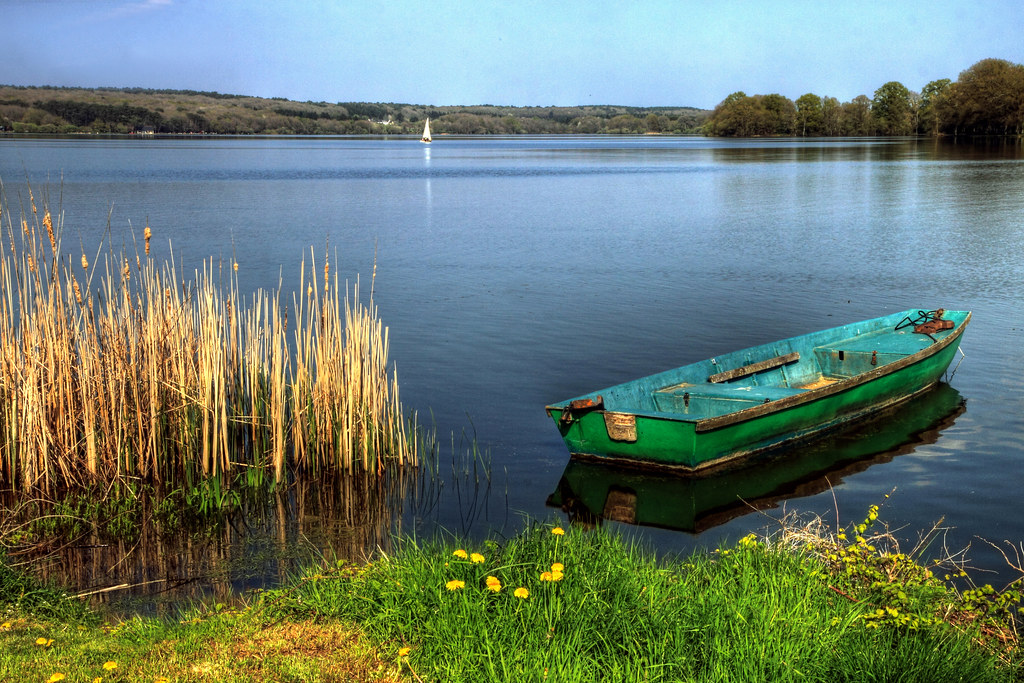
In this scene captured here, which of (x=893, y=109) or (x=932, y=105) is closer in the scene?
(x=932, y=105)

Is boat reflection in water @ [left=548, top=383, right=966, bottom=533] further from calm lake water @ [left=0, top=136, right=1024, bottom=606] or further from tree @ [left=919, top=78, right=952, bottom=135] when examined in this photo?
tree @ [left=919, top=78, right=952, bottom=135]

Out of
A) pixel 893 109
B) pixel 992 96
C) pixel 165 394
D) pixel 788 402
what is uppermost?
pixel 893 109

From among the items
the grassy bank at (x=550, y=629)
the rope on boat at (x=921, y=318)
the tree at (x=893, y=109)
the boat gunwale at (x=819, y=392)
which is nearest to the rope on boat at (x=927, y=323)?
the rope on boat at (x=921, y=318)

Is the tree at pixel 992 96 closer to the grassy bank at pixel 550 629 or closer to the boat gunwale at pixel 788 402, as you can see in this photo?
the boat gunwale at pixel 788 402

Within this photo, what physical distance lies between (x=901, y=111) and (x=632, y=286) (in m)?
138

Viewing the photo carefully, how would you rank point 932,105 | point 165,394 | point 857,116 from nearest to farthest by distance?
point 165,394
point 932,105
point 857,116

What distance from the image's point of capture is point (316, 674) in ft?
15.3

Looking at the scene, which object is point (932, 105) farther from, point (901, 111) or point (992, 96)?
point (992, 96)

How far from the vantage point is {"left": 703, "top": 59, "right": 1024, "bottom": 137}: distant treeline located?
10538cm

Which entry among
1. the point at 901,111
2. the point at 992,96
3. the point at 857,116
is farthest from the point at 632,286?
the point at 857,116

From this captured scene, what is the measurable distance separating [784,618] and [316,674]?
2.44 m

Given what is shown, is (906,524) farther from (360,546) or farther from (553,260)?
(553,260)

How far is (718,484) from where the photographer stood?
961 centimetres

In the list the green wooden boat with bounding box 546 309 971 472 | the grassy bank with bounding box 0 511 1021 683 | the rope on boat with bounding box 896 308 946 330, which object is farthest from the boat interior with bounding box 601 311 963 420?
the grassy bank with bounding box 0 511 1021 683
